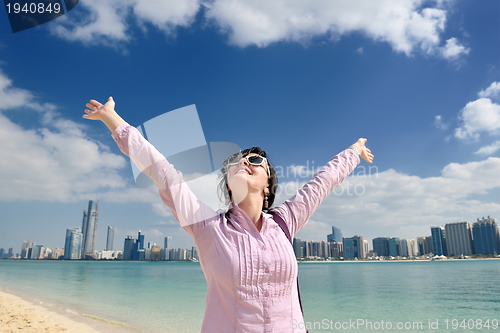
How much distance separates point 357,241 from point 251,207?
124 meters

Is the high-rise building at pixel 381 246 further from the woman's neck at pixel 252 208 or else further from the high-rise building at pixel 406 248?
the woman's neck at pixel 252 208

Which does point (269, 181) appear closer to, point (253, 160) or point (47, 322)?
point (253, 160)

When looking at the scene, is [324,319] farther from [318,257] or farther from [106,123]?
[318,257]

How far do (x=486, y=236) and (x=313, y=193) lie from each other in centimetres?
11870

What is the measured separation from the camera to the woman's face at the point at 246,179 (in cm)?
157

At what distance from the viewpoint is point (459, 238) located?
9725cm

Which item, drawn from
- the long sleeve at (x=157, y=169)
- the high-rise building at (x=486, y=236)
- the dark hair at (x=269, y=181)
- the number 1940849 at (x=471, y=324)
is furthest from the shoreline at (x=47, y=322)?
the high-rise building at (x=486, y=236)

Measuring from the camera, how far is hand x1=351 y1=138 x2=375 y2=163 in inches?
86.3

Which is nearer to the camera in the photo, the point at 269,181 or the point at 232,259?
the point at 232,259

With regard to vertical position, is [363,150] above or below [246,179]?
above

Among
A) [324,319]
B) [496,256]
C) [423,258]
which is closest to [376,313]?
[324,319]

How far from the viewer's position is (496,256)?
91.6m

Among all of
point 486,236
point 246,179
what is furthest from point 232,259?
point 486,236

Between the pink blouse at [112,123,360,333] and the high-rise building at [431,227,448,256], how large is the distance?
121480 millimetres
